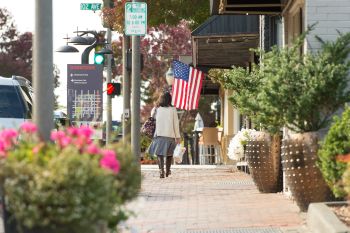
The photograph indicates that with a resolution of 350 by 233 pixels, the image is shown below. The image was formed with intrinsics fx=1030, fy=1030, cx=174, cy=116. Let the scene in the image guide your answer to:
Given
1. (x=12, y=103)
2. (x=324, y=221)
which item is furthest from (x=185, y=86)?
(x=324, y=221)

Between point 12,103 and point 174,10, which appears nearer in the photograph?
point 12,103

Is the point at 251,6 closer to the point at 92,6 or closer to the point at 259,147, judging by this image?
the point at 259,147

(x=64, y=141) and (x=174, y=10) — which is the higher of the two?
(x=174, y=10)

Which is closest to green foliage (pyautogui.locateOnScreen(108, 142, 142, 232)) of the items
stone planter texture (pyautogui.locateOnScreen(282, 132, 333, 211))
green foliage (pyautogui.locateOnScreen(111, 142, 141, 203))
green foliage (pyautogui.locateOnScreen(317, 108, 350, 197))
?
green foliage (pyautogui.locateOnScreen(111, 142, 141, 203))

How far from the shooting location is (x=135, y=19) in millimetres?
17438

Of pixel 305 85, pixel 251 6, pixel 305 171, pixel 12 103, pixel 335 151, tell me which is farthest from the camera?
pixel 12 103

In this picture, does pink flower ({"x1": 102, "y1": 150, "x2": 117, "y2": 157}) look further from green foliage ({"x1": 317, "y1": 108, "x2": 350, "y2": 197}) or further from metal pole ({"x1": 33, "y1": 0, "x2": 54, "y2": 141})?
green foliage ({"x1": 317, "y1": 108, "x2": 350, "y2": 197})

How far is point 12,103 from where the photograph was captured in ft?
61.1

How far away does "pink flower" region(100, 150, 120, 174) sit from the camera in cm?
709

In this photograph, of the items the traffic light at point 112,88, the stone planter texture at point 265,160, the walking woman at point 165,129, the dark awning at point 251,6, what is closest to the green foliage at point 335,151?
the stone planter texture at point 265,160

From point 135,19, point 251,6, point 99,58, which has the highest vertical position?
point 251,6

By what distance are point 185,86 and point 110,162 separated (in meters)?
20.9

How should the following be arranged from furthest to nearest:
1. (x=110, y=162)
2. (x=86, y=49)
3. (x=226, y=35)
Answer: (x=86, y=49), (x=226, y=35), (x=110, y=162)

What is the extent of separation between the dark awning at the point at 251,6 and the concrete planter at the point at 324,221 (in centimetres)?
623
